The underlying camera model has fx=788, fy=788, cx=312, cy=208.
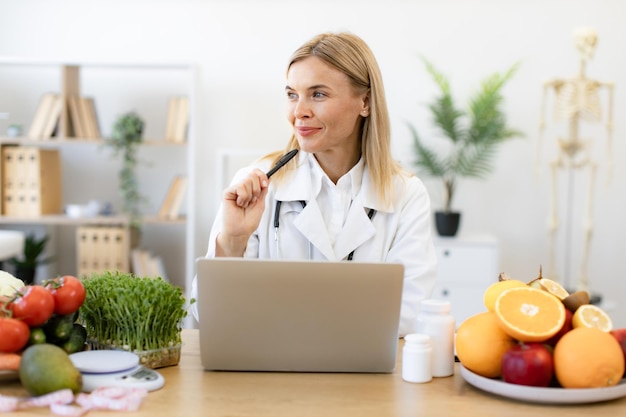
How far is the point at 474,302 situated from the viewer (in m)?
4.51

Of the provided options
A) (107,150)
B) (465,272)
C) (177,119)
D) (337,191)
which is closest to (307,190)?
(337,191)

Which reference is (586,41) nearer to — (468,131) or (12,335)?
(468,131)

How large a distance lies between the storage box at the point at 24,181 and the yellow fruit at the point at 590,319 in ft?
13.3

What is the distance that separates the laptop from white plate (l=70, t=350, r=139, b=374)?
Answer: 5.7 inches

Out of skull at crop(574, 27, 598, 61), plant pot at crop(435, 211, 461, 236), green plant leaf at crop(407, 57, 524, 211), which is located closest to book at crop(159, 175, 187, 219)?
green plant leaf at crop(407, 57, 524, 211)

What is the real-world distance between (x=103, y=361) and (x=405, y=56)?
3952 mm

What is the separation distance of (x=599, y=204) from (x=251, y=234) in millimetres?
3441

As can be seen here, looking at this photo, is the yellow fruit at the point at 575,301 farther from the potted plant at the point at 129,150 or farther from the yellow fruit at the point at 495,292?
the potted plant at the point at 129,150

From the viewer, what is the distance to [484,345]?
1.46 meters

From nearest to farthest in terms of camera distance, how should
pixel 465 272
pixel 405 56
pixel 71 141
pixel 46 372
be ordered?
pixel 46 372
pixel 465 272
pixel 71 141
pixel 405 56

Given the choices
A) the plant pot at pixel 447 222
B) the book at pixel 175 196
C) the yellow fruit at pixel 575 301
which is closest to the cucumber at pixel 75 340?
the yellow fruit at pixel 575 301

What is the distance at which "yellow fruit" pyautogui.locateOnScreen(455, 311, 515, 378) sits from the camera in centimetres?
145

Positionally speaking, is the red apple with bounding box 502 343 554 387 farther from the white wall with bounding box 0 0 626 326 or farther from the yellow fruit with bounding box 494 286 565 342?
the white wall with bounding box 0 0 626 326

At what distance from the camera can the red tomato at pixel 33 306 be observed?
1.45 m
